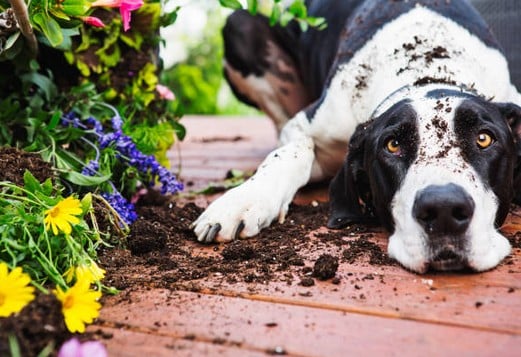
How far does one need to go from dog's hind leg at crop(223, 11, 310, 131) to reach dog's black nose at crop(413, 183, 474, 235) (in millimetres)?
2396

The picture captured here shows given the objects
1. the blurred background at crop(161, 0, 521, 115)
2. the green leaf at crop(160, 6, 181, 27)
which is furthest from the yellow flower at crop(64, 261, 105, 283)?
the blurred background at crop(161, 0, 521, 115)

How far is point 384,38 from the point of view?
276 cm

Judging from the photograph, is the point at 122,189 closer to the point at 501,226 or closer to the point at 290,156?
the point at 290,156

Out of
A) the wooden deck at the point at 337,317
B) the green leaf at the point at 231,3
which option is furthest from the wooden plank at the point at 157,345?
the green leaf at the point at 231,3

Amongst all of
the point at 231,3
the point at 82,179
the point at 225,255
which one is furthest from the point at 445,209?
the point at 231,3

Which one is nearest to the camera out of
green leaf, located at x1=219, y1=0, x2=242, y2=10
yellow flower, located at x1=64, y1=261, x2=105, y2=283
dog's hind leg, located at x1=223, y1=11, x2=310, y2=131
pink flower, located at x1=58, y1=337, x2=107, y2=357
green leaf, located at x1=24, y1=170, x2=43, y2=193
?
pink flower, located at x1=58, y1=337, x2=107, y2=357

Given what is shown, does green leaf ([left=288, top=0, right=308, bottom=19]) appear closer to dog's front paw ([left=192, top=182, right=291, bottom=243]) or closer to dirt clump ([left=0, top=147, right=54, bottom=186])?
dog's front paw ([left=192, top=182, right=291, bottom=243])

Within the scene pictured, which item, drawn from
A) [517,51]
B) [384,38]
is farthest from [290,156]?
[517,51]

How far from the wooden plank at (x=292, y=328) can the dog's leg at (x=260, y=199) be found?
1.83 ft

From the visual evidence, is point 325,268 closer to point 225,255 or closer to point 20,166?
point 225,255

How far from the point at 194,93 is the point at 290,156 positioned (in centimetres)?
573

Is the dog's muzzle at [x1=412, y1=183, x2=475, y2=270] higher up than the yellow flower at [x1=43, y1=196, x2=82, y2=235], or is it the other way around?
the yellow flower at [x1=43, y1=196, x2=82, y2=235]

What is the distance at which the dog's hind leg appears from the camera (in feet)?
13.2

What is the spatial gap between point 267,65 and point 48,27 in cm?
221
